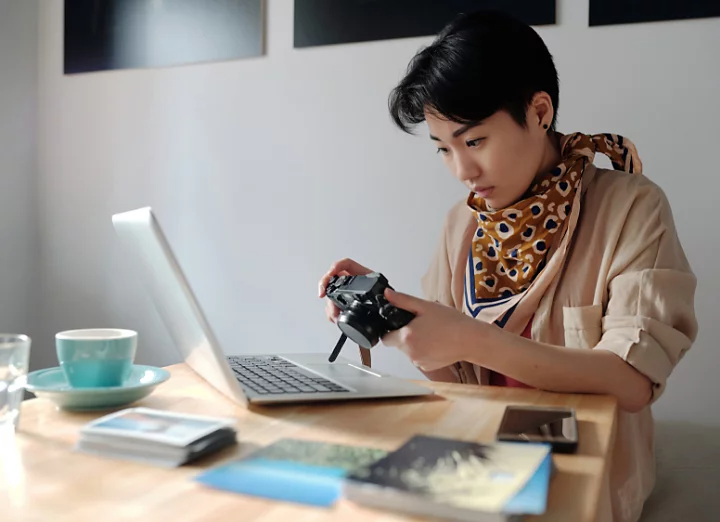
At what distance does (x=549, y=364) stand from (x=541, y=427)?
20cm

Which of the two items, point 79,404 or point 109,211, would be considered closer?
point 79,404

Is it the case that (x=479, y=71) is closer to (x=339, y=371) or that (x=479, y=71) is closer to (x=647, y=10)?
(x=339, y=371)

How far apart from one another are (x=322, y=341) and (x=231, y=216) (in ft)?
1.45

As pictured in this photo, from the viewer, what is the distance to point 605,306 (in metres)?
1.00

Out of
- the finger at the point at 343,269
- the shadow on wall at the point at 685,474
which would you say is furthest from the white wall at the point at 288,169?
the finger at the point at 343,269

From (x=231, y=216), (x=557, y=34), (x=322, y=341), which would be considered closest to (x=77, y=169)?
(x=231, y=216)

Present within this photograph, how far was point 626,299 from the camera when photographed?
3.01ft

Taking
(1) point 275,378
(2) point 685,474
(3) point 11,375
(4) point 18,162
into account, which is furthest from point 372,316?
(4) point 18,162

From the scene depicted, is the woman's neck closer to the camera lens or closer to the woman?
the woman

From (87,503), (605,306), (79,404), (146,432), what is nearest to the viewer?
(87,503)

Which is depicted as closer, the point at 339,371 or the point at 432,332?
the point at 432,332

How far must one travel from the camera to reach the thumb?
0.75 m

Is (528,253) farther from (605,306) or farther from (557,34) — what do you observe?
(557,34)

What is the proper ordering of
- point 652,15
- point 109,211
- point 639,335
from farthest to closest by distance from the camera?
point 109,211 → point 652,15 → point 639,335
